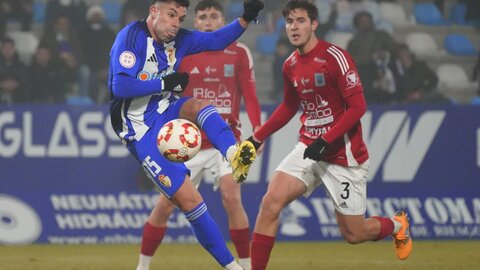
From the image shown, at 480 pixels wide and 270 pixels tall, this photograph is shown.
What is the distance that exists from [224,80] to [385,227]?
217 centimetres

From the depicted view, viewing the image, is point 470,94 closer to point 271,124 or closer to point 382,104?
point 382,104

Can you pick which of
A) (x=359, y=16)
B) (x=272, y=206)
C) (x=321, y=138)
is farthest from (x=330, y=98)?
(x=359, y=16)

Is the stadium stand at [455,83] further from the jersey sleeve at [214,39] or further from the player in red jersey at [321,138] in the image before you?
the jersey sleeve at [214,39]

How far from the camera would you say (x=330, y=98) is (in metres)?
8.13

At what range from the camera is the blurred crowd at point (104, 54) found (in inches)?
488

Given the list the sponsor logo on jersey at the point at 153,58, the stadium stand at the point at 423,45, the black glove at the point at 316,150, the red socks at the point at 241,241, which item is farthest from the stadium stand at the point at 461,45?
the sponsor logo on jersey at the point at 153,58

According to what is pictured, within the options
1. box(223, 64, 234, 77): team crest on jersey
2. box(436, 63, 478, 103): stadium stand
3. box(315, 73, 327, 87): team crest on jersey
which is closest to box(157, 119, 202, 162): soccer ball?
box(315, 73, 327, 87): team crest on jersey

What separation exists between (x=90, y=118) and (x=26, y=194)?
1.09 meters

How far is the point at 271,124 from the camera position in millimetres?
8430

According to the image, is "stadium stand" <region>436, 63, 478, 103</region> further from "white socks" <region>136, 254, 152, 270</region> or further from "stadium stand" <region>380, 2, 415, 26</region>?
"white socks" <region>136, 254, 152, 270</region>

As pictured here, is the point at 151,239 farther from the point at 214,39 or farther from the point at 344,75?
the point at 344,75

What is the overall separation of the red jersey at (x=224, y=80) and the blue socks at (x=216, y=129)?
1.95 meters

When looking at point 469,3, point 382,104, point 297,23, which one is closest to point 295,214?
Answer: point 382,104

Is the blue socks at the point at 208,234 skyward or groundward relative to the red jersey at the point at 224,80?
groundward
